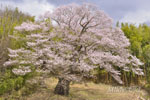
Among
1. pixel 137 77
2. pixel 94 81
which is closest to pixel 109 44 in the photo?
pixel 137 77

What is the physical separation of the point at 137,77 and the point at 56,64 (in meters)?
5.84

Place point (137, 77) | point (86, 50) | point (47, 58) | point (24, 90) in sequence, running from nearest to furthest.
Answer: point (47, 58)
point (86, 50)
point (24, 90)
point (137, 77)

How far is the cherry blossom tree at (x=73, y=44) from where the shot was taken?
389cm

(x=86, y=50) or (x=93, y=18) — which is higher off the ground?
(x=93, y=18)

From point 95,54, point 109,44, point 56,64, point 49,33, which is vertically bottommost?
point 56,64

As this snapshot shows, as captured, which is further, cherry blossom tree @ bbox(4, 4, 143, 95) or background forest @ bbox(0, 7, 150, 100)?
background forest @ bbox(0, 7, 150, 100)

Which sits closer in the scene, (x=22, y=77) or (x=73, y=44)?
(x=73, y=44)

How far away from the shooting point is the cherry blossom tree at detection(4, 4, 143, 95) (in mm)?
3891

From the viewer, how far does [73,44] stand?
430 centimetres

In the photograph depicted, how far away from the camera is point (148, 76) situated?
7250 mm

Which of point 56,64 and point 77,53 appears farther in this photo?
point 77,53

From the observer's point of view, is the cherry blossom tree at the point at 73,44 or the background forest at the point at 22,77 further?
the background forest at the point at 22,77

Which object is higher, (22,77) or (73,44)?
(73,44)

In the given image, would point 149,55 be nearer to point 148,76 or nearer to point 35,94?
point 148,76
